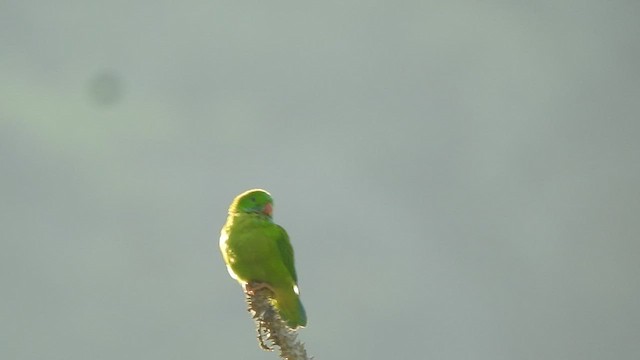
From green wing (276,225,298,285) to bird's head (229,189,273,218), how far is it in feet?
2.12

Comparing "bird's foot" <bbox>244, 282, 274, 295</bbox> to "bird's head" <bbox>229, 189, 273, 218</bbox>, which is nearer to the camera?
"bird's foot" <bbox>244, 282, 274, 295</bbox>

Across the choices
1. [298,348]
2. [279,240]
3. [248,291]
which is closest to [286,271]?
[279,240]

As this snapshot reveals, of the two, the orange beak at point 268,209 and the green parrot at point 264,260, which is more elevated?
the orange beak at point 268,209

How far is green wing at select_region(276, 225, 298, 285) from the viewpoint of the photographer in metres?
9.32

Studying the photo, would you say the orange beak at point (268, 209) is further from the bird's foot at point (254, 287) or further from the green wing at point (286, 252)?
the bird's foot at point (254, 287)

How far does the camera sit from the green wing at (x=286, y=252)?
367 inches

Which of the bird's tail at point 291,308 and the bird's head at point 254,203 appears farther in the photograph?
the bird's head at point 254,203

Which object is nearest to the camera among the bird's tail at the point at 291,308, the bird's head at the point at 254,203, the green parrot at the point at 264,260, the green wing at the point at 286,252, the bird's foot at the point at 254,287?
the bird's foot at the point at 254,287

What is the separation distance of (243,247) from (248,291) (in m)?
1.05

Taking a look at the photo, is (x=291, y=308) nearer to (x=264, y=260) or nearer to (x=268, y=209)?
(x=264, y=260)

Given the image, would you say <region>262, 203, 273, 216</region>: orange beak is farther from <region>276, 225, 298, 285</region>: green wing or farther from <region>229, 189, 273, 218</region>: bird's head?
<region>276, 225, 298, 285</region>: green wing

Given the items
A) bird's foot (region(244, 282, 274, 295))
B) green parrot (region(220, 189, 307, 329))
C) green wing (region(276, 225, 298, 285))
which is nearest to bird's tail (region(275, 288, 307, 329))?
green parrot (region(220, 189, 307, 329))

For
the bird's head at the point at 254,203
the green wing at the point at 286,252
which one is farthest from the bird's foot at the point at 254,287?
the bird's head at the point at 254,203

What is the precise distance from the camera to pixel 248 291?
8172mm
